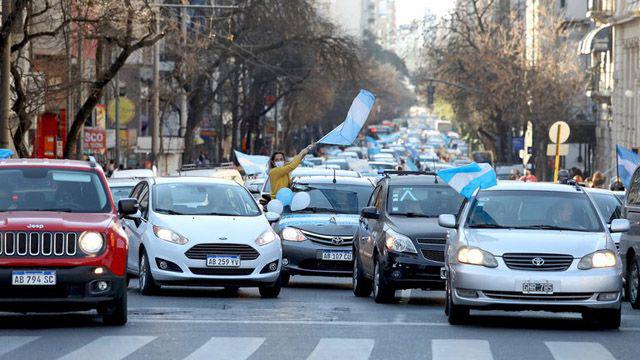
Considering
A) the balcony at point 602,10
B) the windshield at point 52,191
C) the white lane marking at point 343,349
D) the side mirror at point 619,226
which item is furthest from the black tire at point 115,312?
the balcony at point 602,10

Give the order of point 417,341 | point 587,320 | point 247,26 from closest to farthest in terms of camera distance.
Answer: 1. point 417,341
2. point 587,320
3. point 247,26

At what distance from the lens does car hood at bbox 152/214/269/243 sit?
18.9m

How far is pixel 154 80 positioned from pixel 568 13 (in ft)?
120

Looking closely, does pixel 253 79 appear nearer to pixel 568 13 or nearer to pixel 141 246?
pixel 568 13

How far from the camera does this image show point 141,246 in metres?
19.6

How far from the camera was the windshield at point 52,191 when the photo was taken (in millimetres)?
15469

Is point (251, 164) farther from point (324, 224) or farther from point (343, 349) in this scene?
point (343, 349)

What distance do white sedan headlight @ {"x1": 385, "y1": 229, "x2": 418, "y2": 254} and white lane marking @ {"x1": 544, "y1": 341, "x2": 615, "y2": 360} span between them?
477 centimetres

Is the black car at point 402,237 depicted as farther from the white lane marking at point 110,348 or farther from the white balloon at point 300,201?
the white lane marking at point 110,348

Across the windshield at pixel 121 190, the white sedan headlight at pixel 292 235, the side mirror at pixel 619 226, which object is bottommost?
the white sedan headlight at pixel 292 235

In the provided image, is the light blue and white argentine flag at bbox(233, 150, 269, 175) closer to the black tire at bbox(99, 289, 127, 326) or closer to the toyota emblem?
the black tire at bbox(99, 289, 127, 326)

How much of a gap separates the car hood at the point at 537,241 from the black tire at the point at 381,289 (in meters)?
3.10

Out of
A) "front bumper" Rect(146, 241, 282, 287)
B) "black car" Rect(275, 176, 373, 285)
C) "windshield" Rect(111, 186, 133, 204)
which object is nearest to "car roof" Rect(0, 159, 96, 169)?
"front bumper" Rect(146, 241, 282, 287)

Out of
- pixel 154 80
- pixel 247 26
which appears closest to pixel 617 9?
pixel 247 26
